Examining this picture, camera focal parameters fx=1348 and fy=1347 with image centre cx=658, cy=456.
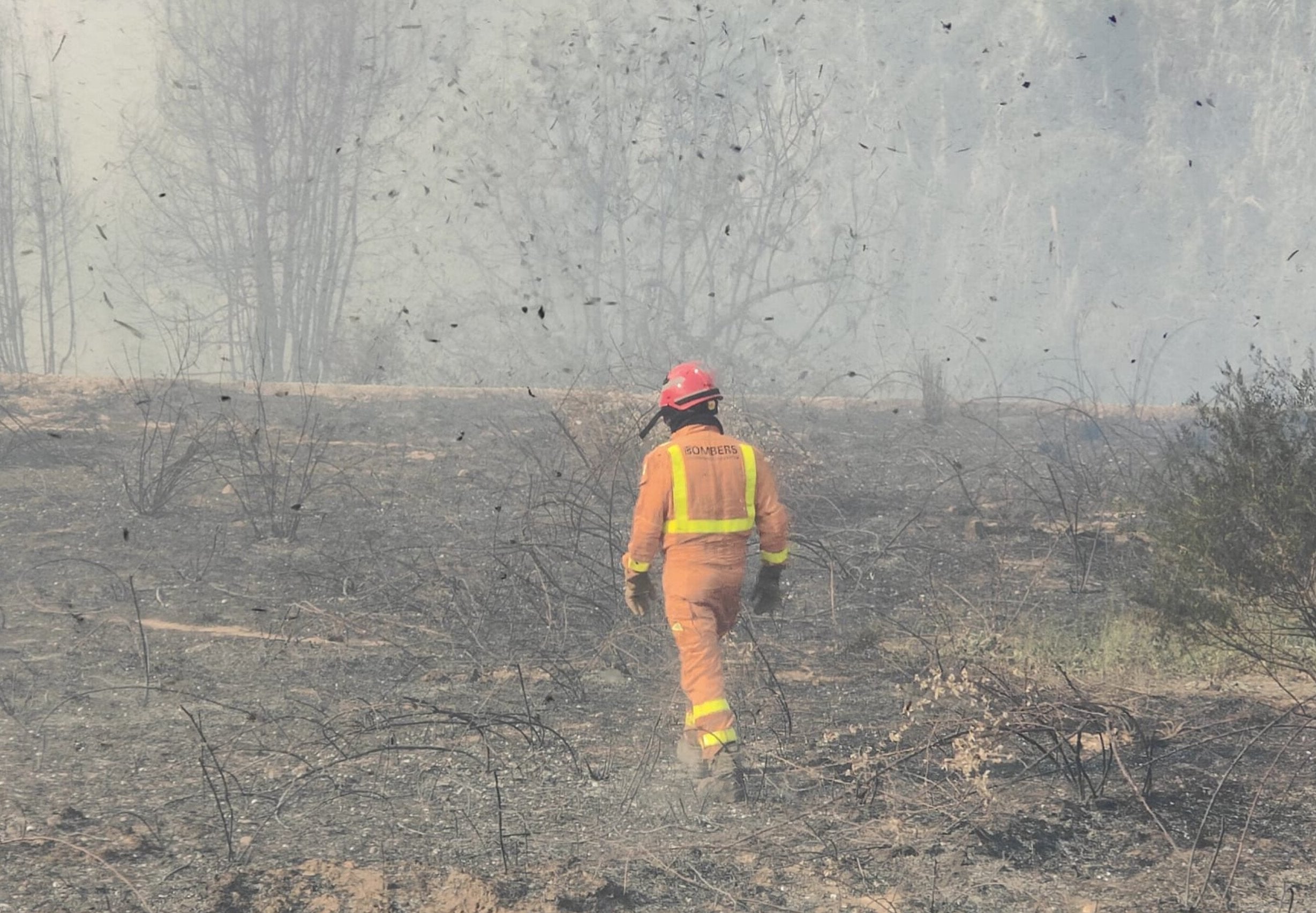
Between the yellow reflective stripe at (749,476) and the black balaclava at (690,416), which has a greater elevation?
the black balaclava at (690,416)

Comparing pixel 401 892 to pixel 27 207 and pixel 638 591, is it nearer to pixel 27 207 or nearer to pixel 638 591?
pixel 638 591

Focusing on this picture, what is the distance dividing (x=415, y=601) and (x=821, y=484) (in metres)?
5.25

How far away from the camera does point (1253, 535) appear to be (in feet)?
22.1

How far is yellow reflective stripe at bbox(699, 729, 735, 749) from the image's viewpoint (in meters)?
5.00

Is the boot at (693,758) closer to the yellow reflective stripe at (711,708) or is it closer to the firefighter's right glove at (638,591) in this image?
the yellow reflective stripe at (711,708)

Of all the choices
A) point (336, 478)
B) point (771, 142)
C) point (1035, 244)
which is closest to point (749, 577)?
point (336, 478)

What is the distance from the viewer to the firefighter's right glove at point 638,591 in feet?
17.3

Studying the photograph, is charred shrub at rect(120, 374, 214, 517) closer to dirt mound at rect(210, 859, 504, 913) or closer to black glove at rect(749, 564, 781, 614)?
black glove at rect(749, 564, 781, 614)

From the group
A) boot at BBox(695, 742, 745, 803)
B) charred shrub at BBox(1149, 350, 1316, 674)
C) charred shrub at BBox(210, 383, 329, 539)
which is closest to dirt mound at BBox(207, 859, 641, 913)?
boot at BBox(695, 742, 745, 803)

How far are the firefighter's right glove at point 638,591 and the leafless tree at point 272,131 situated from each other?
2470 centimetres

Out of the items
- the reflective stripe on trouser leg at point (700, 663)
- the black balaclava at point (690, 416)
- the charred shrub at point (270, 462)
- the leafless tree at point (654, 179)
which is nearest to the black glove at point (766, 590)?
the reflective stripe on trouser leg at point (700, 663)

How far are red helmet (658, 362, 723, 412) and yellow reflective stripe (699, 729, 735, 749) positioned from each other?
123 cm

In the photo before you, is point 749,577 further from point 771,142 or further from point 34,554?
point 771,142

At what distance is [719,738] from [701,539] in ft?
2.46
